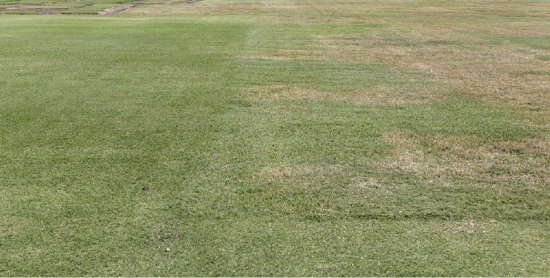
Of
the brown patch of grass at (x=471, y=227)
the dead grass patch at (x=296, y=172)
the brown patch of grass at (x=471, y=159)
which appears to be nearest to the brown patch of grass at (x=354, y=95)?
the brown patch of grass at (x=471, y=159)

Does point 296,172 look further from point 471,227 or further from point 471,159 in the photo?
point 471,159

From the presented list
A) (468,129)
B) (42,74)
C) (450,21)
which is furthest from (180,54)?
(450,21)

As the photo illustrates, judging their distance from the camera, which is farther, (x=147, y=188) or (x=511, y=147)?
(x=511, y=147)

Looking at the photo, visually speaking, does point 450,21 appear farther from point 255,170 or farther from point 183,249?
point 183,249

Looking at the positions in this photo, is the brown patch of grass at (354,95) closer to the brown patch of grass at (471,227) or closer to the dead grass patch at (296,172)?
the dead grass patch at (296,172)

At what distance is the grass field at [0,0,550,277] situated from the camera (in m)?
2.71

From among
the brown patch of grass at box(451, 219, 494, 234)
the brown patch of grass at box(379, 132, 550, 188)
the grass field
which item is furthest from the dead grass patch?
the brown patch of grass at box(451, 219, 494, 234)

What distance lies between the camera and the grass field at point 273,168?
2.71 meters

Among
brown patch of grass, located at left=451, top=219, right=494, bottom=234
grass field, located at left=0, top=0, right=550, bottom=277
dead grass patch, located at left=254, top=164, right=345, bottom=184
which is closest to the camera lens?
grass field, located at left=0, top=0, right=550, bottom=277

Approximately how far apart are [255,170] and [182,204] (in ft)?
2.68

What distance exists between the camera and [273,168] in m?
3.92

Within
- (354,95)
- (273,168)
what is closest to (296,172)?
(273,168)

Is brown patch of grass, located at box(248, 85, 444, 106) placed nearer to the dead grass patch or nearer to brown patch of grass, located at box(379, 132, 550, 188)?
brown patch of grass, located at box(379, 132, 550, 188)

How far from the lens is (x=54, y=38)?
11219mm
